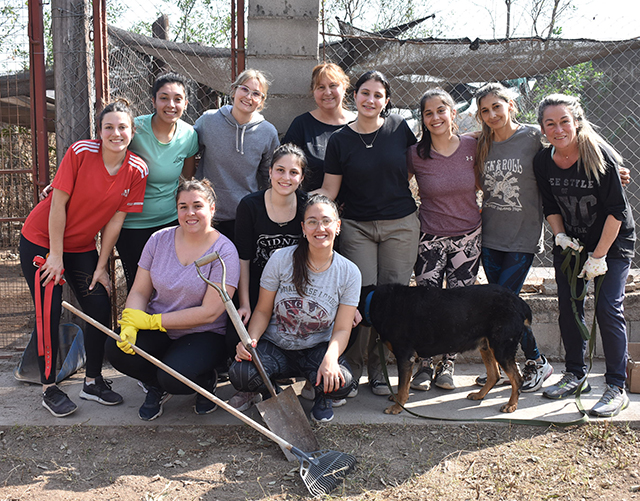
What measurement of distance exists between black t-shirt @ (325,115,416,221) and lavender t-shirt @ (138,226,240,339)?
896 millimetres

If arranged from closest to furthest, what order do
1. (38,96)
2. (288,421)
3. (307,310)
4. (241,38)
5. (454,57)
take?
(288,421) → (307,310) → (38,96) → (241,38) → (454,57)

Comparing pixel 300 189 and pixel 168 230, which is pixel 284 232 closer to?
pixel 300 189

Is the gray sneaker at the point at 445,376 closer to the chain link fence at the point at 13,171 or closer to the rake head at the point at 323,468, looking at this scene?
the rake head at the point at 323,468

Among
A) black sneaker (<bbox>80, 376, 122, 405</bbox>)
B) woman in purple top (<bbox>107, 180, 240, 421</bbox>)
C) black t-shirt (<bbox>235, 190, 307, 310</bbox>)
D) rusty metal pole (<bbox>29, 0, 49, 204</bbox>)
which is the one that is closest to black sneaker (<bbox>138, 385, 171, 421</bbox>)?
woman in purple top (<bbox>107, 180, 240, 421</bbox>)

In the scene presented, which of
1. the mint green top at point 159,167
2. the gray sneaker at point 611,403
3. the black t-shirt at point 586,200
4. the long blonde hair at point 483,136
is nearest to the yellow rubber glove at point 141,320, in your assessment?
the mint green top at point 159,167

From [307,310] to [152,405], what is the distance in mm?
1157

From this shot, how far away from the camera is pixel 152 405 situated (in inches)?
126

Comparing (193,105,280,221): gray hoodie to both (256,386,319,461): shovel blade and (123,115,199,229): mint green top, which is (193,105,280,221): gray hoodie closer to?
(123,115,199,229): mint green top

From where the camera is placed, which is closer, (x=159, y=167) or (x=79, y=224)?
(x=79, y=224)

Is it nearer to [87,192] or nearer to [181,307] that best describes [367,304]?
[181,307]

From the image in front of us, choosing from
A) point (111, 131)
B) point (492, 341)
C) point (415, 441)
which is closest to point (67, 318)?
point (111, 131)

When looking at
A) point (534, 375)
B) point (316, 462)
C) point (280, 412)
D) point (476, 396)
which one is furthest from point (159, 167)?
point (534, 375)

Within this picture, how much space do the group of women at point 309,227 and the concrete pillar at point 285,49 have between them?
65 centimetres

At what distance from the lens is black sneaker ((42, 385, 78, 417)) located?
125 inches
